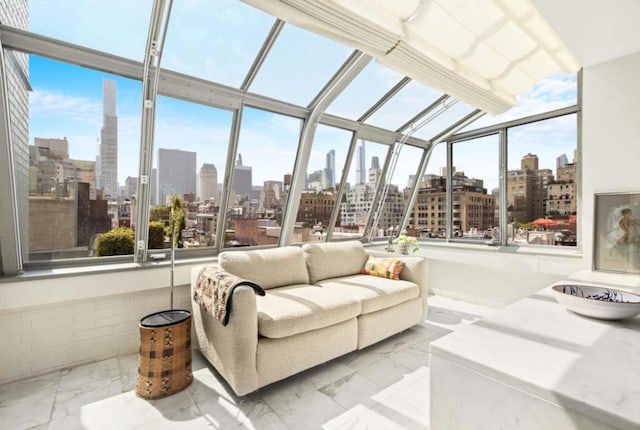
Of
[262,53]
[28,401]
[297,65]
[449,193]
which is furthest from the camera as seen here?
[449,193]

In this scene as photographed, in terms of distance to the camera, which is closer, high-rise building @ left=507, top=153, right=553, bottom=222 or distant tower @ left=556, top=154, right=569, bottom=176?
distant tower @ left=556, top=154, right=569, bottom=176

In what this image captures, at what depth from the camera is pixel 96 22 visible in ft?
7.82

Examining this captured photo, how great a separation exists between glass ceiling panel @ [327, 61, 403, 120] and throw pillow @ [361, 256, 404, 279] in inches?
79.2

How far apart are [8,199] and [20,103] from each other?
0.75m

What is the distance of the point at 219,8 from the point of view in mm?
2586

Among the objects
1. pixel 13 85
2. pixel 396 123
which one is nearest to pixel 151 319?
pixel 13 85

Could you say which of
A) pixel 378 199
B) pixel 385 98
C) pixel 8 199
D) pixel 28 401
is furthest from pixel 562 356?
pixel 378 199

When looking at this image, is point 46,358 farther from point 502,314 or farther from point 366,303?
point 502,314

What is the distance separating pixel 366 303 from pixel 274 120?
2.37 metres

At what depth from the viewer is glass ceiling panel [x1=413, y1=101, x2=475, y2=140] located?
176 inches

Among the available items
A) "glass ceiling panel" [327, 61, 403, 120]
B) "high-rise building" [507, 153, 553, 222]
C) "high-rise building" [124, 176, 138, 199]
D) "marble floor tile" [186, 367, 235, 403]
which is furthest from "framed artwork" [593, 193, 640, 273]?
"high-rise building" [124, 176, 138, 199]

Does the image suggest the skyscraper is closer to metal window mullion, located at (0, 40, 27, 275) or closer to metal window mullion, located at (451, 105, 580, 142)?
metal window mullion, located at (451, 105, 580, 142)

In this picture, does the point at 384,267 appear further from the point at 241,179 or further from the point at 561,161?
the point at 561,161

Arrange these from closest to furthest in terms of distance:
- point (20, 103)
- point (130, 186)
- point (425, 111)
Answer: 1. point (20, 103)
2. point (130, 186)
3. point (425, 111)
